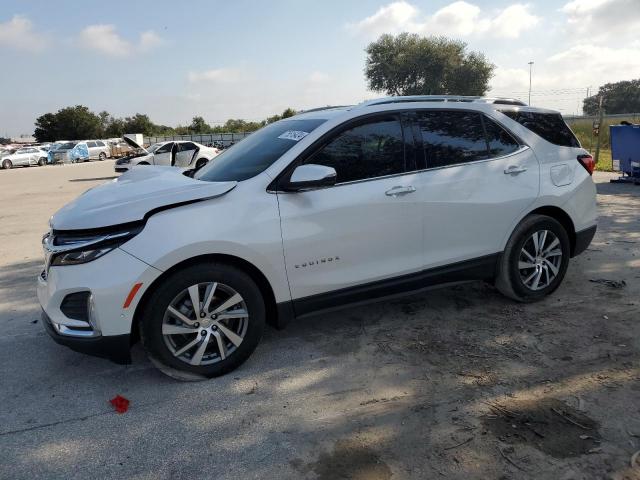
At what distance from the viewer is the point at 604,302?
4445 millimetres

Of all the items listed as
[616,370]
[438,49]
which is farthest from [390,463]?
[438,49]

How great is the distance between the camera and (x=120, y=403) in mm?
3090

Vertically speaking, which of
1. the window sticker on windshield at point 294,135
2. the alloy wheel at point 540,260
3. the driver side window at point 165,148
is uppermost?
the driver side window at point 165,148

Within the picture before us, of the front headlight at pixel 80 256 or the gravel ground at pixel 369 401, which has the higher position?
the front headlight at pixel 80 256

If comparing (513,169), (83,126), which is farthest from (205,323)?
(83,126)

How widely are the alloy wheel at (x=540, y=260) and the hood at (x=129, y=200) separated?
2.59m

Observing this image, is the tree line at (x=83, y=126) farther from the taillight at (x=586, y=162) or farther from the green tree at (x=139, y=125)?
the taillight at (x=586, y=162)

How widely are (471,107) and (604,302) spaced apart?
209 cm

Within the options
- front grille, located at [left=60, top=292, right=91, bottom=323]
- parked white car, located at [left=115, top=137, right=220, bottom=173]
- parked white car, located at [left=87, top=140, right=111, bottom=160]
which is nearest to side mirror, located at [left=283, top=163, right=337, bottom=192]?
front grille, located at [left=60, top=292, right=91, bottom=323]

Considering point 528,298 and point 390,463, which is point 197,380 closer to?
point 390,463

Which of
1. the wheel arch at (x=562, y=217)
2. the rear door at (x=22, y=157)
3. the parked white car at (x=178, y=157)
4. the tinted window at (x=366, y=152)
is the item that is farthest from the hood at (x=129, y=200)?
the rear door at (x=22, y=157)

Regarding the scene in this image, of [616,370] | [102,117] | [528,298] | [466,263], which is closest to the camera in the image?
[616,370]

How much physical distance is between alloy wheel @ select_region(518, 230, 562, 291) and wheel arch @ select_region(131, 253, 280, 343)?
7.22 feet

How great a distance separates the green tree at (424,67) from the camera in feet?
190
